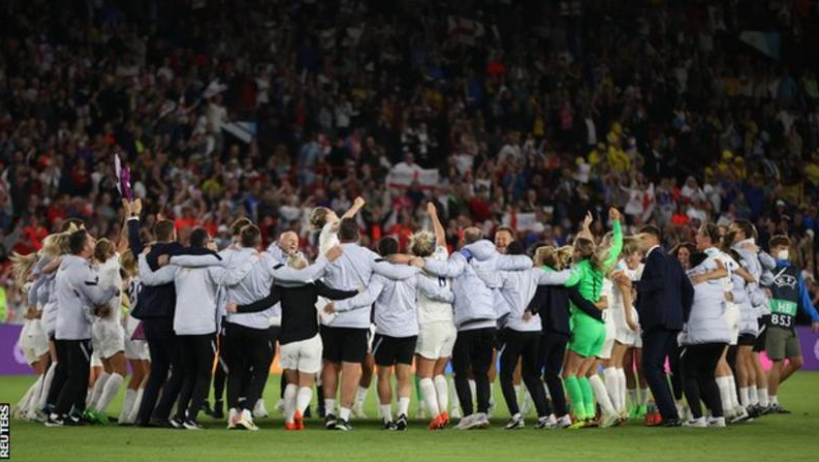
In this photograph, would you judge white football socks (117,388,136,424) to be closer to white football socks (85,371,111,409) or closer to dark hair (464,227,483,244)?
white football socks (85,371,111,409)

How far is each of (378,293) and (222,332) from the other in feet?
7.57

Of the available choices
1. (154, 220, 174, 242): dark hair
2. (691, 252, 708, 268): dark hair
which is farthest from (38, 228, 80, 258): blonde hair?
(691, 252, 708, 268): dark hair

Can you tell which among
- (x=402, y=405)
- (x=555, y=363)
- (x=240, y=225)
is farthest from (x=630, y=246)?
(x=240, y=225)

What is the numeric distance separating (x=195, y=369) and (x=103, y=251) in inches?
73.9

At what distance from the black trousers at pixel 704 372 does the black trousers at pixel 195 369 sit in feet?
17.9

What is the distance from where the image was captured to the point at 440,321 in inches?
756

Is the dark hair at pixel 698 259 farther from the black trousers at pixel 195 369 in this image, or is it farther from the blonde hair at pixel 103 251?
the blonde hair at pixel 103 251

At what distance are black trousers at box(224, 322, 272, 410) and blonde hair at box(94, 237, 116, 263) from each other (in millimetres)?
1723

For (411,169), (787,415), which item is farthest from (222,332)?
(411,169)

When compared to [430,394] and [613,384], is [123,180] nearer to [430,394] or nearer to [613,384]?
[430,394]

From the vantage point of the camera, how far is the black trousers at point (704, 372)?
18984 mm

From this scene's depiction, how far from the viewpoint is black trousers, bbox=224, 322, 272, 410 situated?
60.9 ft

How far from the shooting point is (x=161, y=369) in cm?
1878

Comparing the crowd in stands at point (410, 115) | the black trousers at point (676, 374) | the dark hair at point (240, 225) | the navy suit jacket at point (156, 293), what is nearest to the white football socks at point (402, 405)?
the dark hair at point (240, 225)
